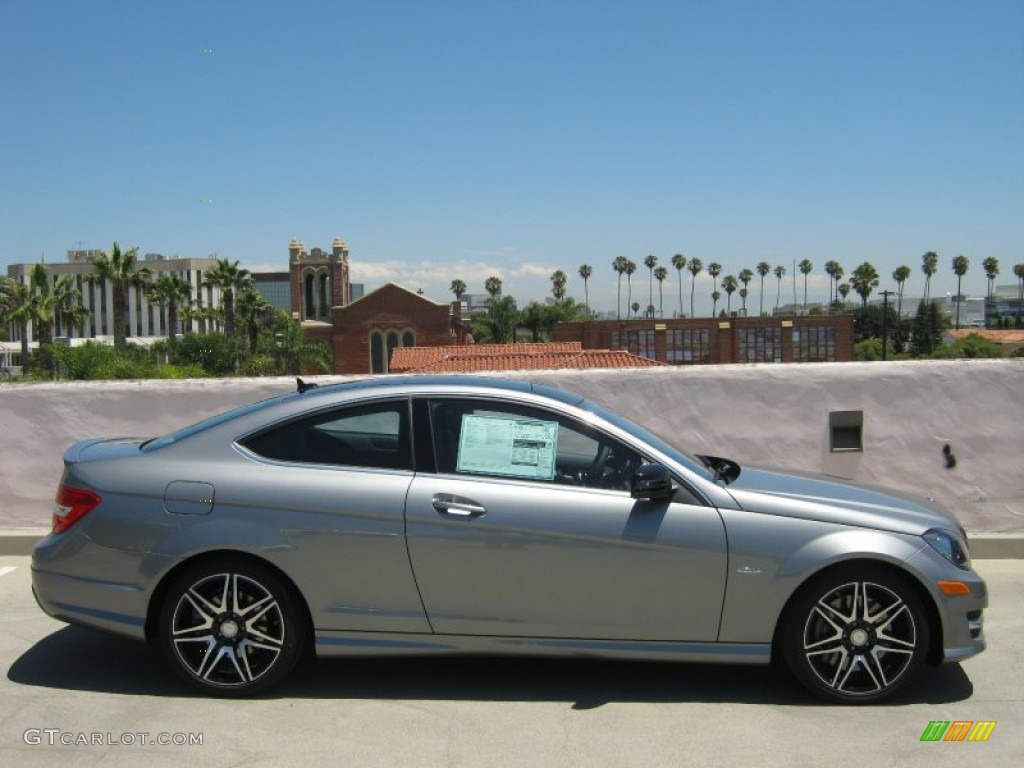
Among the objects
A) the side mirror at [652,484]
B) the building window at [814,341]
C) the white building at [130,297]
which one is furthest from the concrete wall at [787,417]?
the white building at [130,297]

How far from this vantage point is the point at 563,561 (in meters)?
4.44

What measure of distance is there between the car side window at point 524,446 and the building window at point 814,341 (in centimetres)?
9989

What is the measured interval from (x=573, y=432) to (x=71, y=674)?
2.73m

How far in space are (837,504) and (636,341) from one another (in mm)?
99237

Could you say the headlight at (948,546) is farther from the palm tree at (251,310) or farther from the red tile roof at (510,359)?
the palm tree at (251,310)

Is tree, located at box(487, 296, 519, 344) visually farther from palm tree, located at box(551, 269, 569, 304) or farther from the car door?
the car door

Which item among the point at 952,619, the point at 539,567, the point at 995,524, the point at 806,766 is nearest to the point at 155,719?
the point at 539,567

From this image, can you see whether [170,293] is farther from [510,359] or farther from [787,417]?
[787,417]

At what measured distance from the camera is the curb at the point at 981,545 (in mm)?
7172

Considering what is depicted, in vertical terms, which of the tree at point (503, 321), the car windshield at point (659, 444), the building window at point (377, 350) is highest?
the tree at point (503, 321)

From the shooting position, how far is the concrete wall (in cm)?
744

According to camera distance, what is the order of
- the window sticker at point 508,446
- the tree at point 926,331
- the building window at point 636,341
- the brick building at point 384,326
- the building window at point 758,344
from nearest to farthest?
the window sticker at point 508,446, the brick building at point 384,326, the building window at point 636,341, the tree at point 926,331, the building window at point 758,344

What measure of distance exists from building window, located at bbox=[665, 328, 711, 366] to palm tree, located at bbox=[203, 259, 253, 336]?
140ft

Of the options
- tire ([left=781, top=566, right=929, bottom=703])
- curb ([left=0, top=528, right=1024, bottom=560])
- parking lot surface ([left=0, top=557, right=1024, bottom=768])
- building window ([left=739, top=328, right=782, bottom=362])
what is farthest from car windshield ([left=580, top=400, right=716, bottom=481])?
building window ([left=739, top=328, right=782, bottom=362])
